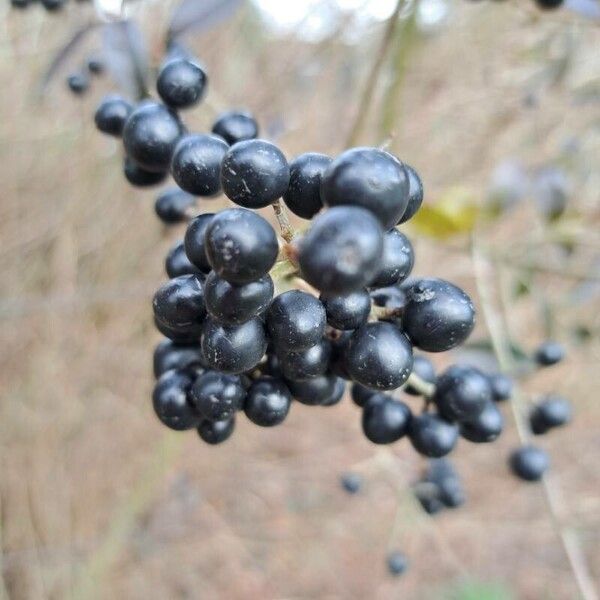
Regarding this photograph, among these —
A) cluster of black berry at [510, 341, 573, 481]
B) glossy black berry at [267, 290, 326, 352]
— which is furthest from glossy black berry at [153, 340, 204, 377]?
cluster of black berry at [510, 341, 573, 481]

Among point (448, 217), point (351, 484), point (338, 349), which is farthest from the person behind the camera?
point (351, 484)

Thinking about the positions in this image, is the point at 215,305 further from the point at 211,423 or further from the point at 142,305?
the point at 142,305

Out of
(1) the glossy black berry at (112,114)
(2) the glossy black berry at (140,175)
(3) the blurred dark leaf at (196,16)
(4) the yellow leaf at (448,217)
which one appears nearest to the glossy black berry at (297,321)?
(2) the glossy black berry at (140,175)

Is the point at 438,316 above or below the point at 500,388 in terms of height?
above

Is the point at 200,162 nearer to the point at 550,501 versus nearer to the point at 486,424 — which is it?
the point at 486,424

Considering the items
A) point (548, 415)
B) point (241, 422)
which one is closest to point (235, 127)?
point (548, 415)

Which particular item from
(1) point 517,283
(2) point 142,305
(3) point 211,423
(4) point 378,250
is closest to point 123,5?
(3) point 211,423
